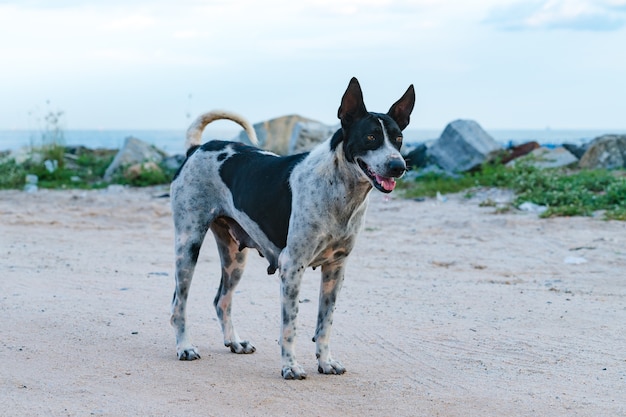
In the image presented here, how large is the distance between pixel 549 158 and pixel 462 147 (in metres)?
1.71

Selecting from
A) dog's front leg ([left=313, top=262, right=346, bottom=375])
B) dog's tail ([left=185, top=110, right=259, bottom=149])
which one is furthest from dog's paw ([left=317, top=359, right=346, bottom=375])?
dog's tail ([left=185, top=110, right=259, bottom=149])

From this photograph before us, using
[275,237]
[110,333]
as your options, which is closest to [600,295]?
[275,237]

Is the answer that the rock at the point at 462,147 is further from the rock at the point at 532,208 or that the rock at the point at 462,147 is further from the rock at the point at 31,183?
the rock at the point at 31,183

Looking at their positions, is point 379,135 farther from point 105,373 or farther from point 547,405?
point 105,373

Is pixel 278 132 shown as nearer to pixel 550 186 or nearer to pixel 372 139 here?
pixel 550 186

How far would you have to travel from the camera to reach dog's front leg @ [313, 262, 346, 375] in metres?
5.76

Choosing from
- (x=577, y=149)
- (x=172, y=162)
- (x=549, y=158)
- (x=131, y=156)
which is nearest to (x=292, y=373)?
(x=549, y=158)

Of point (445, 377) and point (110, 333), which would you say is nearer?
point (445, 377)

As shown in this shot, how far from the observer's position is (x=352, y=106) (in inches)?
208

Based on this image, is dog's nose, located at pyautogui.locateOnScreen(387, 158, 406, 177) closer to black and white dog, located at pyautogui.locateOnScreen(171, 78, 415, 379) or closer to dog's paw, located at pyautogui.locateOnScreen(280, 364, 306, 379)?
black and white dog, located at pyautogui.locateOnScreen(171, 78, 415, 379)

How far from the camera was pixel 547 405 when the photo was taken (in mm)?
4977

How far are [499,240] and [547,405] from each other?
254 inches

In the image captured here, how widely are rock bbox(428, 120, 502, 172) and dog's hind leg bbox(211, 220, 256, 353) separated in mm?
10997

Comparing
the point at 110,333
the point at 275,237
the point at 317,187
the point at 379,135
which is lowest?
the point at 110,333
